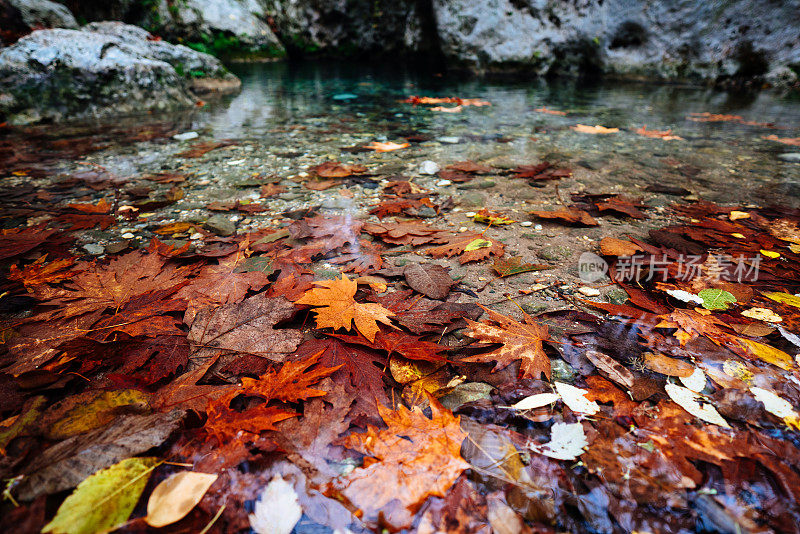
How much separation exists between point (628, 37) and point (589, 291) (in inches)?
464

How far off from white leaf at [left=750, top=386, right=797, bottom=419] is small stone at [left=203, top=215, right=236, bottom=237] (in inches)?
92.2

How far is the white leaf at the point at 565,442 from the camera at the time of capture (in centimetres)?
94

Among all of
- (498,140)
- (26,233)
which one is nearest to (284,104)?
(498,140)

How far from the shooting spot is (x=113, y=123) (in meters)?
4.74

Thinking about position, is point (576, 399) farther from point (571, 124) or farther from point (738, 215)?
point (571, 124)

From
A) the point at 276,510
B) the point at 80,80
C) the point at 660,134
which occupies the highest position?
the point at 80,80

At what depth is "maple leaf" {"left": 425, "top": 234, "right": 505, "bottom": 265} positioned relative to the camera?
5.97ft

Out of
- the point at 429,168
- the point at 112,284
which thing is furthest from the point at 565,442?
the point at 429,168

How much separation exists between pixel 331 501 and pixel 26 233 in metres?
2.31

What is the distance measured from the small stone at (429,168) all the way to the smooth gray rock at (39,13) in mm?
9851

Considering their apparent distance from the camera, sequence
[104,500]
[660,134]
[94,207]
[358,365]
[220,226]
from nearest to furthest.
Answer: [104,500] < [358,365] < [220,226] < [94,207] < [660,134]

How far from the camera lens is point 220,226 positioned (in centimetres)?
212

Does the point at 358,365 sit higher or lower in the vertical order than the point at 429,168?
lower

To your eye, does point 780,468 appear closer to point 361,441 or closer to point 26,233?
point 361,441
